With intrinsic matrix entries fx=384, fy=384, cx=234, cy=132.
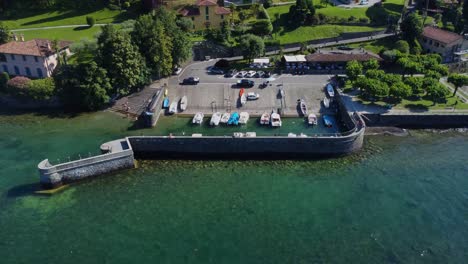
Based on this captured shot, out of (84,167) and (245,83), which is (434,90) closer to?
(245,83)

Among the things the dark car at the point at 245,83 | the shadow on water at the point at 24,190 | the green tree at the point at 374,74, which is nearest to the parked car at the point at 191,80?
the dark car at the point at 245,83

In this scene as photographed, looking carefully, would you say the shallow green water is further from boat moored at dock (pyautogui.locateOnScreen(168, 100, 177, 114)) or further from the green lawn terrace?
the green lawn terrace

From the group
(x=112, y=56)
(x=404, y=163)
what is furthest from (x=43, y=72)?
(x=404, y=163)

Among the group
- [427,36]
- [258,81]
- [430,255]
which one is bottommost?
[430,255]

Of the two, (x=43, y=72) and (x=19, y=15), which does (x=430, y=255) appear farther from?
(x=19, y=15)

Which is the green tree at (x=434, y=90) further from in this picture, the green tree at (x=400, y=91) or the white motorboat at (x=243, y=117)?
the white motorboat at (x=243, y=117)
